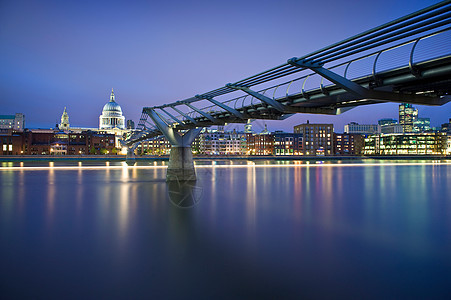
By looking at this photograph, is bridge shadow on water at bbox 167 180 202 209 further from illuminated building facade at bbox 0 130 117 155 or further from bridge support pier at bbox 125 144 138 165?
illuminated building facade at bbox 0 130 117 155

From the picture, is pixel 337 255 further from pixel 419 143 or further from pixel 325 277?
pixel 419 143

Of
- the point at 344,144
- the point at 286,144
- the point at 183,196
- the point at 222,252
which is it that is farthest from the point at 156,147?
the point at 222,252

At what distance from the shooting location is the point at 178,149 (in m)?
38.4

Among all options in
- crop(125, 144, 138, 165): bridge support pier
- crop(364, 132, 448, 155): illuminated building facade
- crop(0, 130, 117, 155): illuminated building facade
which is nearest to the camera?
crop(125, 144, 138, 165): bridge support pier

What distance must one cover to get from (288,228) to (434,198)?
77.9 ft

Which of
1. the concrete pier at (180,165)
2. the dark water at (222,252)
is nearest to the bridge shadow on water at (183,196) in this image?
the dark water at (222,252)

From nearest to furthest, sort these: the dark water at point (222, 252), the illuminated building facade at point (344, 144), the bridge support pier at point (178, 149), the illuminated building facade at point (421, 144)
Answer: the dark water at point (222, 252)
the bridge support pier at point (178, 149)
the illuminated building facade at point (421, 144)
the illuminated building facade at point (344, 144)

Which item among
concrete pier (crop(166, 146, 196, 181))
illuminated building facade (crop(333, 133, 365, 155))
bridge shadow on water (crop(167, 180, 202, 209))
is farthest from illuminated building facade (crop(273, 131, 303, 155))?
bridge shadow on water (crop(167, 180, 202, 209))

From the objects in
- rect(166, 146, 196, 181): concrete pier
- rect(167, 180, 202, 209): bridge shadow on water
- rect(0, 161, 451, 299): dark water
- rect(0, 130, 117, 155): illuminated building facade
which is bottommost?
rect(0, 161, 451, 299): dark water

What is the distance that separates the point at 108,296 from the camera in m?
8.50

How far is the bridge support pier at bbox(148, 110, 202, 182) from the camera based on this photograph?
3831 centimetres

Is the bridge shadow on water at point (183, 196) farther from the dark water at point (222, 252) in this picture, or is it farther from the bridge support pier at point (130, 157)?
the bridge support pier at point (130, 157)

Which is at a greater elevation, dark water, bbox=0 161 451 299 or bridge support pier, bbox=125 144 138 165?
bridge support pier, bbox=125 144 138 165

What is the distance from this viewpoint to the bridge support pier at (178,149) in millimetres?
38312
